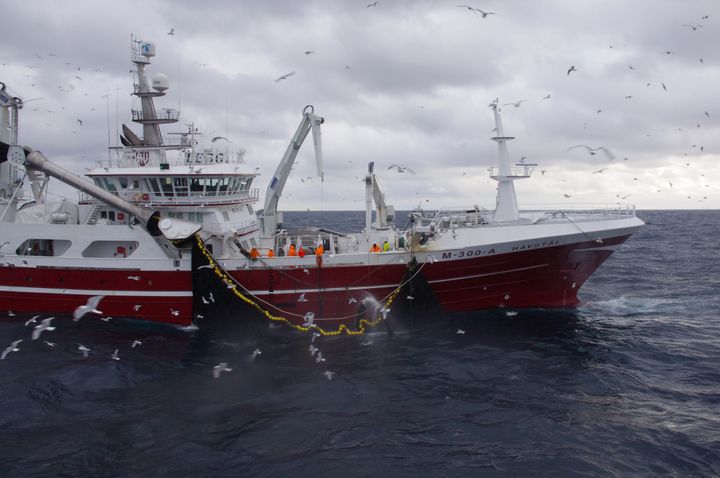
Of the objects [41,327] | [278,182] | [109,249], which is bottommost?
[41,327]

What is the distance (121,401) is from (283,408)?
5004 millimetres

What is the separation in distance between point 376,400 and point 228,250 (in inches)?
405

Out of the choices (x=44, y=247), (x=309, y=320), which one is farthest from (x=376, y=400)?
(x=44, y=247)

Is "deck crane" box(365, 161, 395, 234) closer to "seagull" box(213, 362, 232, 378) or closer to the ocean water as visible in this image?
the ocean water

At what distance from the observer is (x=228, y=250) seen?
22875 millimetres

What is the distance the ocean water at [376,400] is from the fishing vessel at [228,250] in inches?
44.6

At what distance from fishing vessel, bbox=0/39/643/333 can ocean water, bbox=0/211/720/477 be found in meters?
1.13

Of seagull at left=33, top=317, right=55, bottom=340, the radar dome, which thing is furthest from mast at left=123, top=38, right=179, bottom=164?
seagull at left=33, top=317, right=55, bottom=340

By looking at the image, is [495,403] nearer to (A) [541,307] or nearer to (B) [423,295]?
(B) [423,295]

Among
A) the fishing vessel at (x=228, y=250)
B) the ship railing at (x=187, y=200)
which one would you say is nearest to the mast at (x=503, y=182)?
the fishing vessel at (x=228, y=250)

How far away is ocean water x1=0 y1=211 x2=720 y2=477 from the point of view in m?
12.5

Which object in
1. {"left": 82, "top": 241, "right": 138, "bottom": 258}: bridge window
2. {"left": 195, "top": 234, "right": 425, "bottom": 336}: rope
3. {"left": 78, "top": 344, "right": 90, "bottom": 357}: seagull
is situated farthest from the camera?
{"left": 82, "top": 241, "right": 138, "bottom": 258}: bridge window

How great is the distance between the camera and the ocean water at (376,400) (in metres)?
12.5

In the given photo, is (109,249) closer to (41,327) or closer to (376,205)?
(41,327)
